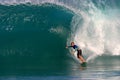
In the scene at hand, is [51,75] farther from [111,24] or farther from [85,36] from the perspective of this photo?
[111,24]

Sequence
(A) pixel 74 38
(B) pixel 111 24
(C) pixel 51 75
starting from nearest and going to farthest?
(C) pixel 51 75, (A) pixel 74 38, (B) pixel 111 24

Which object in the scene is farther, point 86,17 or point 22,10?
point 22,10

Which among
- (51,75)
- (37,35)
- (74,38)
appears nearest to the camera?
(51,75)

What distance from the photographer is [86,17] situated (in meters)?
39.0

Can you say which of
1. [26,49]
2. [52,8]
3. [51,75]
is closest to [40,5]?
[52,8]

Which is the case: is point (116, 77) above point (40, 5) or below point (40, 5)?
below

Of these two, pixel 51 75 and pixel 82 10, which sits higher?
pixel 82 10

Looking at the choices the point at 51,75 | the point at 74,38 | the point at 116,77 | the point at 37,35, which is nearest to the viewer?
the point at 116,77

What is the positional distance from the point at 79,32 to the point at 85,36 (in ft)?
5.25

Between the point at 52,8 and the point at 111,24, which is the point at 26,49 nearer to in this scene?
the point at 52,8

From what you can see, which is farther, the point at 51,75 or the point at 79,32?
the point at 79,32

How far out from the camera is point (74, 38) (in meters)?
38.0

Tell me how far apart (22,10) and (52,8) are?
2696 mm

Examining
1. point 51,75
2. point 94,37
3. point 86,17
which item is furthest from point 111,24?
point 51,75
